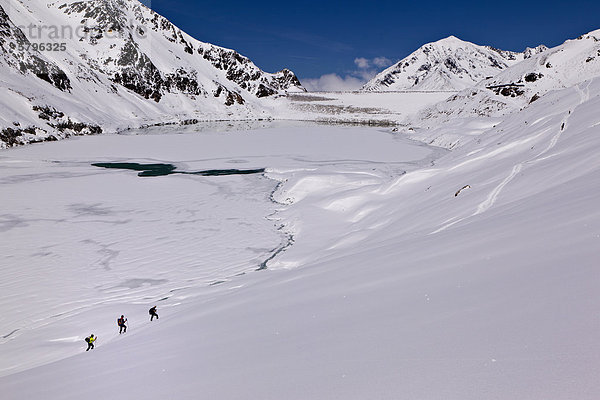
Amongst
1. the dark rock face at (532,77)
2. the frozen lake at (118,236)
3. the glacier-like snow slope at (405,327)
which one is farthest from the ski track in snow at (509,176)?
the dark rock face at (532,77)

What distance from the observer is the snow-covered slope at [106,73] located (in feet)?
192

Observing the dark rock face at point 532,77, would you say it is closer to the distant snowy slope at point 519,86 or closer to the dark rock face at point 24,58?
the distant snowy slope at point 519,86

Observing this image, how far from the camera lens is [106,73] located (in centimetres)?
10225

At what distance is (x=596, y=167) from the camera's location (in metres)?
8.56

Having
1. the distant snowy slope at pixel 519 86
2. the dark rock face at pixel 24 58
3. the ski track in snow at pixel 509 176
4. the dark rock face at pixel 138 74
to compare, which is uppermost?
the dark rock face at pixel 138 74

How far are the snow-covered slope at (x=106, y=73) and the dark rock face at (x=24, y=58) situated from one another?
0.68 feet

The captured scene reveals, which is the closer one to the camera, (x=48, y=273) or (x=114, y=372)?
(x=114, y=372)

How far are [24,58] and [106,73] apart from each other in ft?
113

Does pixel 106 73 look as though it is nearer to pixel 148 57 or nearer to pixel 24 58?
pixel 148 57

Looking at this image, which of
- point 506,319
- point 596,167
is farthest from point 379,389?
point 596,167

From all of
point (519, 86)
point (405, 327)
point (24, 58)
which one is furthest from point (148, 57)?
point (405, 327)

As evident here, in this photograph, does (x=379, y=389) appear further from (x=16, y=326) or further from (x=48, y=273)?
(x=48, y=273)

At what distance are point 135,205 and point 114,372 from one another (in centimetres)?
1755

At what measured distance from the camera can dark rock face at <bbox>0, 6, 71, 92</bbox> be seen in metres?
66.4
